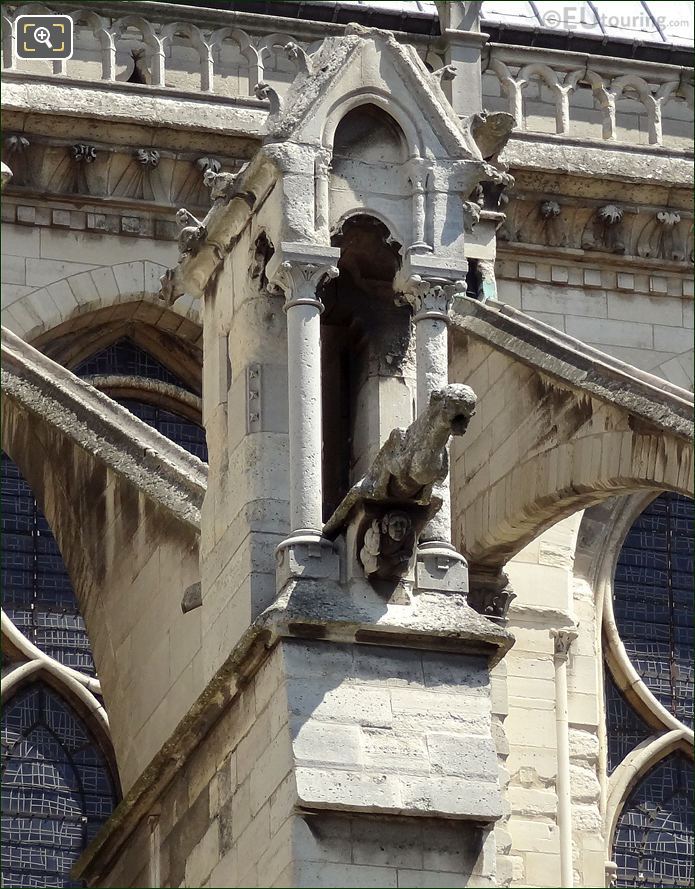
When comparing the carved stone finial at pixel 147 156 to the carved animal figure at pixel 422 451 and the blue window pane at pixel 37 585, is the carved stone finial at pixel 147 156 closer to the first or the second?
the blue window pane at pixel 37 585

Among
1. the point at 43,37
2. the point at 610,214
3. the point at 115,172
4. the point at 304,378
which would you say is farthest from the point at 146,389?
the point at 304,378

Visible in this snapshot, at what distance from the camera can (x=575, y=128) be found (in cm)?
2020

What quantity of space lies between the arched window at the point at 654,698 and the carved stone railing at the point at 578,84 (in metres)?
2.14

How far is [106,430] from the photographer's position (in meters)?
15.7

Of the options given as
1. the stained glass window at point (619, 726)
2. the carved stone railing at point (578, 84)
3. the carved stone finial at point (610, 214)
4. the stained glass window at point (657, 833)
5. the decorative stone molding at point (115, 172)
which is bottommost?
the stained glass window at point (657, 833)

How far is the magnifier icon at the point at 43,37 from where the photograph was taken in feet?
62.6

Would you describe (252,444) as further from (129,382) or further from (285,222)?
(129,382)

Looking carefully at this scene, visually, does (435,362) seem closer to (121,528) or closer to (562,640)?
(121,528)

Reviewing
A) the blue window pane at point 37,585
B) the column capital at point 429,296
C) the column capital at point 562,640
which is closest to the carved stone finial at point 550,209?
the column capital at point 562,640

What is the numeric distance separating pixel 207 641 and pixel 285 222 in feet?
5.36

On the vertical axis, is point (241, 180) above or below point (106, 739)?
above

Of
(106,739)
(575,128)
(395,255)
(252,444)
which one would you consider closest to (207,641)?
(252,444)

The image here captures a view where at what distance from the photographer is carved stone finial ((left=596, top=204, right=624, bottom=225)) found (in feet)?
64.3

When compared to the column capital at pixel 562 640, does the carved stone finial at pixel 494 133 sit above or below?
above
